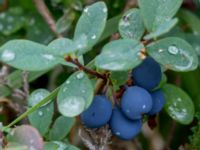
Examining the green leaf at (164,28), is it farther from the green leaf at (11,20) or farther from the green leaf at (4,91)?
the green leaf at (11,20)

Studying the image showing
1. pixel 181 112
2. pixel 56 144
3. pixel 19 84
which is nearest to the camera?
pixel 56 144

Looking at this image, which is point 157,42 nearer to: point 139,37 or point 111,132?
point 139,37

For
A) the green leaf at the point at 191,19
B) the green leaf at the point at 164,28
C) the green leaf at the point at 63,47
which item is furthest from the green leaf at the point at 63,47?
the green leaf at the point at 191,19

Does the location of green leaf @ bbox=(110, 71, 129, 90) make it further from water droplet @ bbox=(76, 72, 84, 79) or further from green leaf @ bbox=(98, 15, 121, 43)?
green leaf @ bbox=(98, 15, 121, 43)

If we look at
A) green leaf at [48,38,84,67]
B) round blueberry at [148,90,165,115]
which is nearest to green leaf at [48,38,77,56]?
green leaf at [48,38,84,67]

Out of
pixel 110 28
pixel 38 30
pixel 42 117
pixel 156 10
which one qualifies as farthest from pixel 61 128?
pixel 38 30

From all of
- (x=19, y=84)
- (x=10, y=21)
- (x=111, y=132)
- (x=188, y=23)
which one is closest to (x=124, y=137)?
(x=111, y=132)

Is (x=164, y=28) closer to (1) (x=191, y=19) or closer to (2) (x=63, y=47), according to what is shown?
(2) (x=63, y=47)
